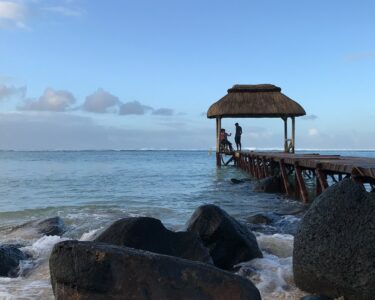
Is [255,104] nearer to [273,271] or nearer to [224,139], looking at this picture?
[224,139]

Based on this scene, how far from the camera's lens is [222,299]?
3865 millimetres

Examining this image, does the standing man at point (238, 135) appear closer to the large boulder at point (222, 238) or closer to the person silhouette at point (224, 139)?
the person silhouette at point (224, 139)

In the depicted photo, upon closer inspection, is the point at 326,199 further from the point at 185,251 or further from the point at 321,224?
the point at 185,251

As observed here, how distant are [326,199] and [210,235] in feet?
5.60

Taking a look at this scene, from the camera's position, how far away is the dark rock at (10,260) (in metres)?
6.49

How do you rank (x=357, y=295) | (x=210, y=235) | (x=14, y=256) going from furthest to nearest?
(x=14, y=256) < (x=210, y=235) < (x=357, y=295)

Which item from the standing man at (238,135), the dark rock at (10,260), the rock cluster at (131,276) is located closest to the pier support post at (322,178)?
the dark rock at (10,260)

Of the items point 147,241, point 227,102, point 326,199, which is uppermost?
point 227,102

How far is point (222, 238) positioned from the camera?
659cm

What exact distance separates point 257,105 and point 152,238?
2391 centimetres

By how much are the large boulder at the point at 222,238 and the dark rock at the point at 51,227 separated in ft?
12.6

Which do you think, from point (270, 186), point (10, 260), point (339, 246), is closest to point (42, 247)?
point (10, 260)

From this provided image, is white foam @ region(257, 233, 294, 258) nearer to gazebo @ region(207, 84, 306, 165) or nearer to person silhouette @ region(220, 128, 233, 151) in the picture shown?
gazebo @ region(207, 84, 306, 165)

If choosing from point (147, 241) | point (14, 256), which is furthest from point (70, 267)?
point (14, 256)
